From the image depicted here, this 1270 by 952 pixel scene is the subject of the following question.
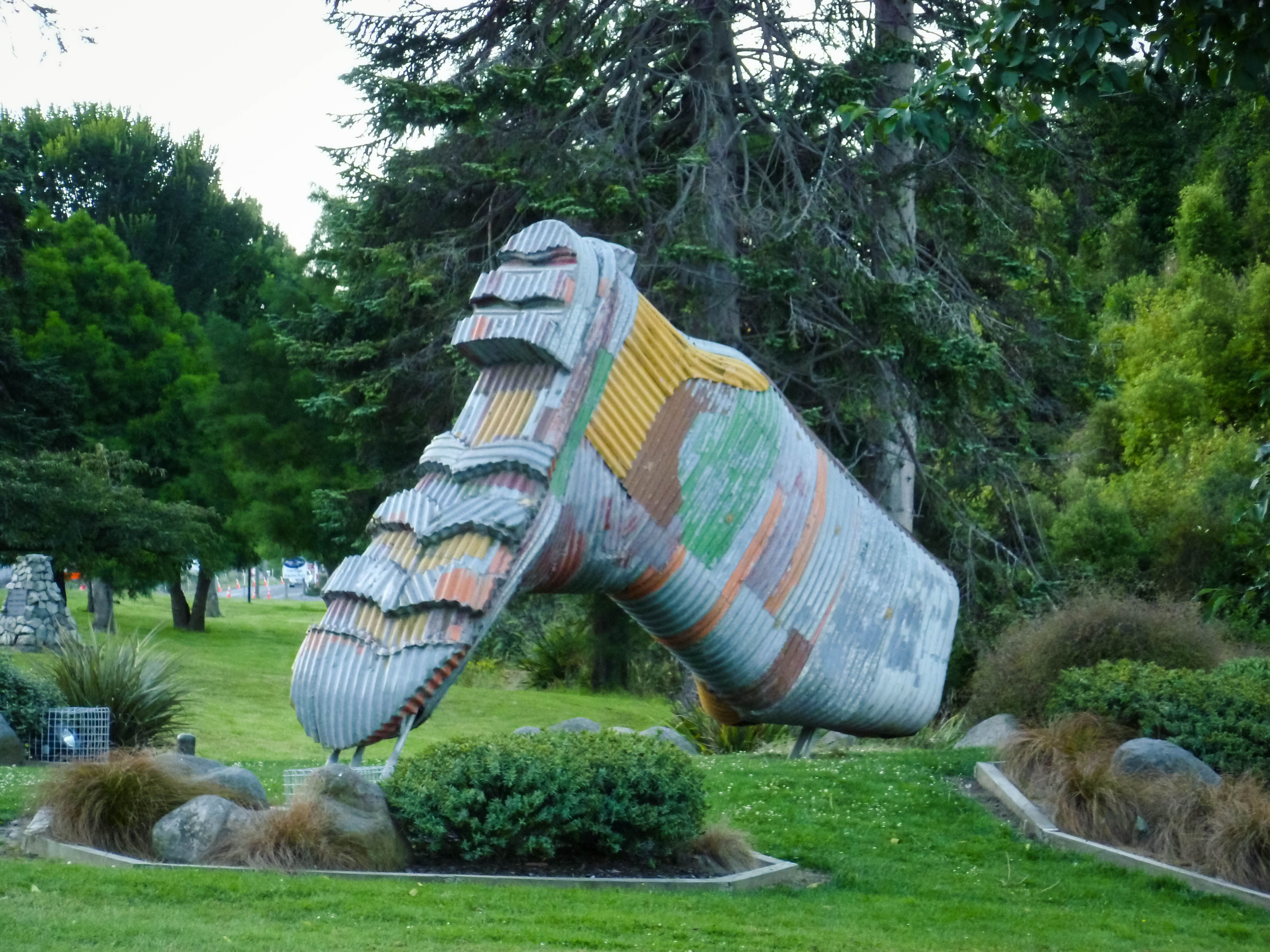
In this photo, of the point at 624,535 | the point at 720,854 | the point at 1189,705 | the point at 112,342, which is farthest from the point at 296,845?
the point at 112,342

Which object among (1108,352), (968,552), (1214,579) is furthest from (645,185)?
(1108,352)

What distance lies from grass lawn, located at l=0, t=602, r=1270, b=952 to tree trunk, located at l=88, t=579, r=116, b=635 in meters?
24.0

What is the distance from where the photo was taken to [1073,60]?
6.35m

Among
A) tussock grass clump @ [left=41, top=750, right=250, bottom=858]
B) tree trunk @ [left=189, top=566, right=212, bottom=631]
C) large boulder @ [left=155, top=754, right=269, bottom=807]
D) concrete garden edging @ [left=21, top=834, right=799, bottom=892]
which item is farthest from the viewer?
tree trunk @ [left=189, top=566, right=212, bottom=631]

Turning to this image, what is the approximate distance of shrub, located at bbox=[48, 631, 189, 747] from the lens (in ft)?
49.4

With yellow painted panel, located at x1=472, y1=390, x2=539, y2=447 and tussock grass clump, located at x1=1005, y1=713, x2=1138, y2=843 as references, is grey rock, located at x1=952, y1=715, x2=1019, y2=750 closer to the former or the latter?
tussock grass clump, located at x1=1005, y1=713, x2=1138, y2=843

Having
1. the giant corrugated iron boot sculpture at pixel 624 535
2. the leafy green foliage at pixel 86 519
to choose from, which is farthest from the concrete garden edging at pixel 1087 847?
the leafy green foliage at pixel 86 519

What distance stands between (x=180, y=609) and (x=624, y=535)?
2993 cm

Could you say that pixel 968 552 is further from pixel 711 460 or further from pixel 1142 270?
pixel 1142 270

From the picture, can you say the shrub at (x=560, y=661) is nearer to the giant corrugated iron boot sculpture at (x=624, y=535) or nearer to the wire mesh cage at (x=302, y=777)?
the giant corrugated iron boot sculpture at (x=624, y=535)

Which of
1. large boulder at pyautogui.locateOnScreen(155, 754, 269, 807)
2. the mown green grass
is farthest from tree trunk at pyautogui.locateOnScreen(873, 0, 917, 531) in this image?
large boulder at pyautogui.locateOnScreen(155, 754, 269, 807)

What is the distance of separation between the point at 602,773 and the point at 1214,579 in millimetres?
16000

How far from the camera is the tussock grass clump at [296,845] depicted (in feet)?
25.4

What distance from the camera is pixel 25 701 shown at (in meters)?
15.0
